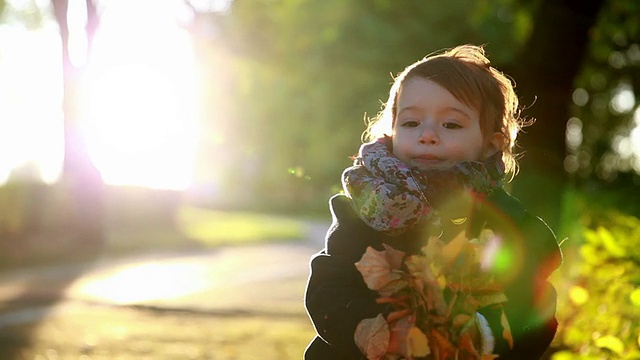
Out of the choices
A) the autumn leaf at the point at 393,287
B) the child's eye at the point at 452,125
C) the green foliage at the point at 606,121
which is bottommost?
the autumn leaf at the point at 393,287

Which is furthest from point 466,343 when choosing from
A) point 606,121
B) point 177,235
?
point 606,121

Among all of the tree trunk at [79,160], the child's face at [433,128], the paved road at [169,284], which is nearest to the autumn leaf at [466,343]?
the child's face at [433,128]

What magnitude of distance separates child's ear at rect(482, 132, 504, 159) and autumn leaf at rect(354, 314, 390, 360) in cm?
A: 70

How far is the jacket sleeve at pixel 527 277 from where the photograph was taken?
2150mm

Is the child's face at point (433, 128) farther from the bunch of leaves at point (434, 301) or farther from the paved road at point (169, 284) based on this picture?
the paved road at point (169, 284)

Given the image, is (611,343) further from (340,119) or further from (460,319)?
(340,119)

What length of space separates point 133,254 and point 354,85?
49.8 feet

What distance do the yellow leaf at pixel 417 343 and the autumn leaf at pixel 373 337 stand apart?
0.22 ft

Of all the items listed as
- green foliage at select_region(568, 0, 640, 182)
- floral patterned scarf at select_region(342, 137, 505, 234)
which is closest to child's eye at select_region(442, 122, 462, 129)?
floral patterned scarf at select_region(342, 137, 505, 234)

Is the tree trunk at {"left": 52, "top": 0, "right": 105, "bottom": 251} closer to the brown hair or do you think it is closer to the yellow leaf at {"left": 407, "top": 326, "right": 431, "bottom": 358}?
the brown hair

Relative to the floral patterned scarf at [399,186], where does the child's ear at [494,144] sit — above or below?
above

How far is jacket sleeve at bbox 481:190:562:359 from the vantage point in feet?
7.06

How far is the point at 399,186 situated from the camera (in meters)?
2.12

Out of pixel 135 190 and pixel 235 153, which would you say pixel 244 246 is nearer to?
pixel 135 190
